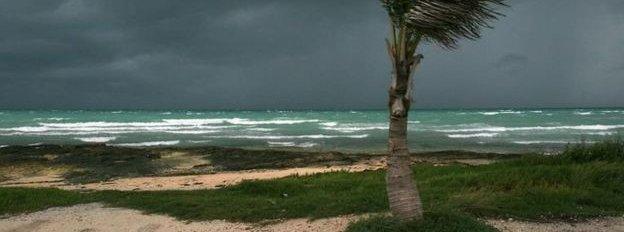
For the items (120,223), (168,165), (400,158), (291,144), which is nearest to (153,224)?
(120,223)

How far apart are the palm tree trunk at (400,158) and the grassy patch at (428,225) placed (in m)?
0.14

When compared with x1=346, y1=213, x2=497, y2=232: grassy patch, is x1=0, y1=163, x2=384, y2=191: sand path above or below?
below

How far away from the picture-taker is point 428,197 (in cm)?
1277

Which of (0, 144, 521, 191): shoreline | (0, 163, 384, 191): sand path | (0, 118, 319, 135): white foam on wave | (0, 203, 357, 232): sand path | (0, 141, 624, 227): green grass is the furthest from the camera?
(0, 118, 319, 135): white foam on wave

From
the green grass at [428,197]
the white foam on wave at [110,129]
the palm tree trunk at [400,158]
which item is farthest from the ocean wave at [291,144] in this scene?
the palm tree trunk at [400,158]

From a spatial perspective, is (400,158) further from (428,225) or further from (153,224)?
(153,224)

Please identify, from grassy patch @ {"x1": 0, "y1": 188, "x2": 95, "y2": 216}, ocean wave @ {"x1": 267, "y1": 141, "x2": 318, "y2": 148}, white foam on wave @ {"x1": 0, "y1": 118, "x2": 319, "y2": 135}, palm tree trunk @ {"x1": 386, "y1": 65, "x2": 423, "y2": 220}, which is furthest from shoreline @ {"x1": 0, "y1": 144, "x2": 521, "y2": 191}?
white foam on wave @ {"x1": 0, "y1": 118, "x2": 319, "y2": 135}

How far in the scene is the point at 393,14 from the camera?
8531mm

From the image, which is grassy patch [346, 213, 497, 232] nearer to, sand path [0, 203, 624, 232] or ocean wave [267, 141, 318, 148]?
sand path [0, 203, 624, 232]

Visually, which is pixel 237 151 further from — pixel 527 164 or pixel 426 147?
pixel 527 164

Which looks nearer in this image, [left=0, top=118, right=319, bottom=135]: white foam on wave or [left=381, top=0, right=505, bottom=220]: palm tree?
[left=381, top=0, right=505, bottom=220]: palm tree

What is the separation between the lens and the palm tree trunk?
8.47 metres

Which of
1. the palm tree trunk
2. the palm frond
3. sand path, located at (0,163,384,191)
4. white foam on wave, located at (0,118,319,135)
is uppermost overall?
the palm frond

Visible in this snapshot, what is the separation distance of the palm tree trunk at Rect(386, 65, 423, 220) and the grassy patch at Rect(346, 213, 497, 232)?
0.46 ft
